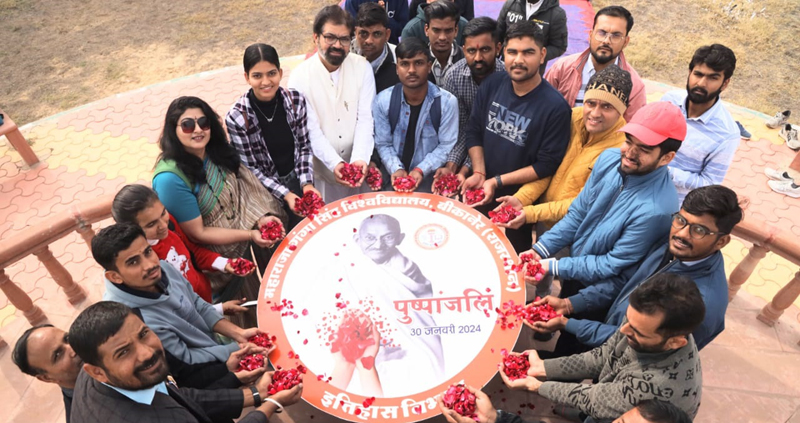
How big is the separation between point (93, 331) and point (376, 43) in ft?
11.5

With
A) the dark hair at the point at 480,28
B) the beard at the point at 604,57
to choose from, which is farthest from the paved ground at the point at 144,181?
the dark hair at the point at 480,28

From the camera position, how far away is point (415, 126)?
176 inches

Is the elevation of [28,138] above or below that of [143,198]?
below

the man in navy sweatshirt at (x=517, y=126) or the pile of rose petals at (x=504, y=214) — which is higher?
the man in navy sweatshirt at (x=517, y=126)

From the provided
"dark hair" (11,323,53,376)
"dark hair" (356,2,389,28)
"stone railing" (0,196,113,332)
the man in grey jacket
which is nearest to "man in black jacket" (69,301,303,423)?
"dark hair" (11,323,53,376)

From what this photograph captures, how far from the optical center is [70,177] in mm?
6211

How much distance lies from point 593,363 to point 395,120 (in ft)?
8.71

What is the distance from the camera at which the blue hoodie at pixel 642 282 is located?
2.74m

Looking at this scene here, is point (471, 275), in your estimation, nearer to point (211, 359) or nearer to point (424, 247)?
point (424, 247)

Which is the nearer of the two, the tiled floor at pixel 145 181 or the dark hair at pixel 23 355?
the dark hair at pixel 23 355

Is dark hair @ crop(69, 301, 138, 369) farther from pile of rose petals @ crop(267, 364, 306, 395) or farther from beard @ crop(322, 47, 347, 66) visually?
beard @ crop(322, 47, 347, 66)

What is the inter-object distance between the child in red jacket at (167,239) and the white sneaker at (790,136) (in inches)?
267

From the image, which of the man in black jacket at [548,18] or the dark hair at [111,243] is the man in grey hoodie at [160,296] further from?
the man in black jacket at [548,18]

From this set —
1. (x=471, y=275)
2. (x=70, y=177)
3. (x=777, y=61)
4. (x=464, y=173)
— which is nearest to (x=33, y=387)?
(x=70, y=177)
